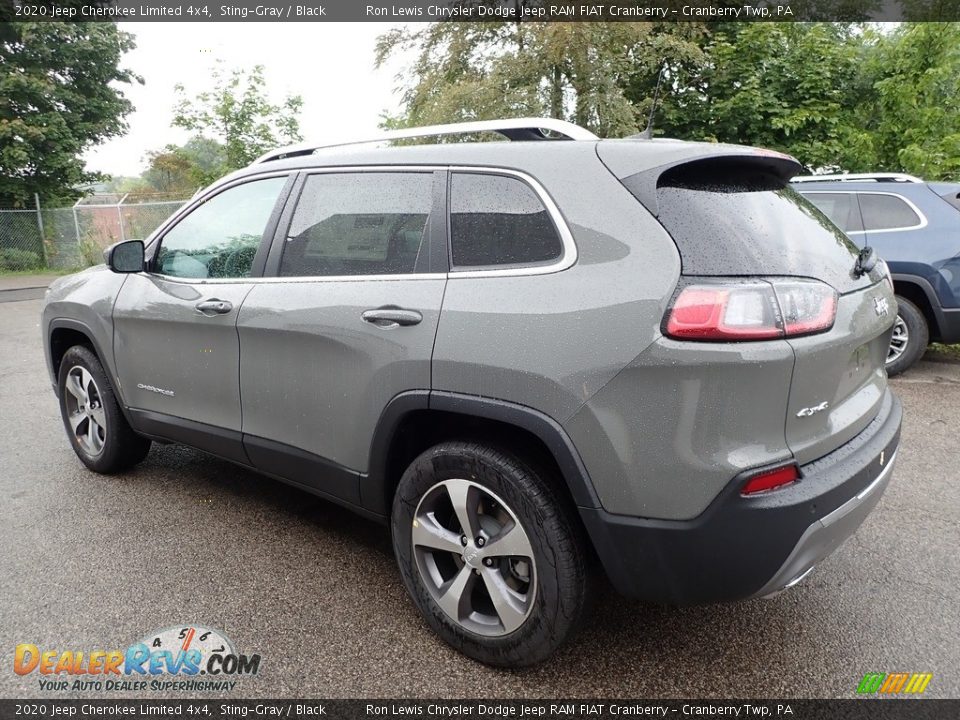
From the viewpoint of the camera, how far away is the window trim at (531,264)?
2.12 metres

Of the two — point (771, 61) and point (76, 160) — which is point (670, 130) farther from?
point (76, 160)

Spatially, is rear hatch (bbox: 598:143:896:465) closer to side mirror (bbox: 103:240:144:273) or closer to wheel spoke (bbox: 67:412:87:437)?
side mirror (bbox: 103:240:144:273)

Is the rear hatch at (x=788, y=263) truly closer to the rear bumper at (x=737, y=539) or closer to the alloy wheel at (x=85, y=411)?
the rear bumper at (x=737, y=539)

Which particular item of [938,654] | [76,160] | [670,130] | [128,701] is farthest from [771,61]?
[76,160]

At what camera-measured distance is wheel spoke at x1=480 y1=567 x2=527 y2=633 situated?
223cm

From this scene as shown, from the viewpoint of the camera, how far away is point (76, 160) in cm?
2048

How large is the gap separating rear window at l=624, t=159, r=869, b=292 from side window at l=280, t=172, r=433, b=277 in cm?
84

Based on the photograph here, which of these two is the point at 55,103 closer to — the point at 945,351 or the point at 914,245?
the point at 914,245

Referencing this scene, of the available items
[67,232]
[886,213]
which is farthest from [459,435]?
[67,232]

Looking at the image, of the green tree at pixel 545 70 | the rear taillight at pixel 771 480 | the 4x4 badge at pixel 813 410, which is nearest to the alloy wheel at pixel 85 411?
the rear taillight at pixel 771 480

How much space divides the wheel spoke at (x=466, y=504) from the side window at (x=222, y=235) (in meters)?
1.47

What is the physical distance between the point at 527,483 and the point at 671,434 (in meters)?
0.49

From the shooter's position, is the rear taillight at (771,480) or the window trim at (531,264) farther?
the window trim at (531,264)

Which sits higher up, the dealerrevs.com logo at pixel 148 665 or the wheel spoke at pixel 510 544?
the wheel spoke at pixel 510 544
